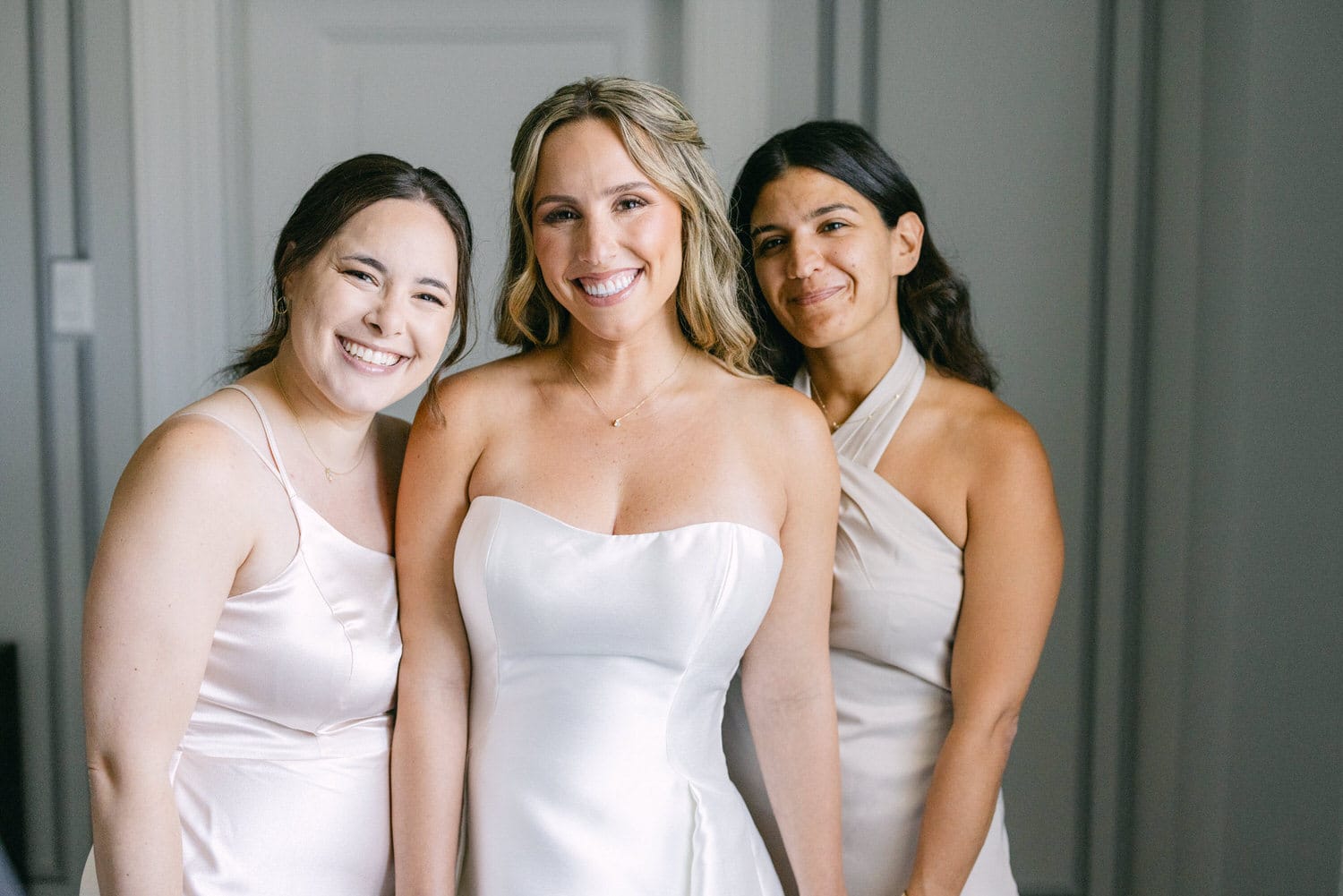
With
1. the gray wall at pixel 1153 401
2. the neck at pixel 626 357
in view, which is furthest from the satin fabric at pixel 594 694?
the gray wall at pixel 1153 401

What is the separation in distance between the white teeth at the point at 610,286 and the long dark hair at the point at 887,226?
340 millimetres

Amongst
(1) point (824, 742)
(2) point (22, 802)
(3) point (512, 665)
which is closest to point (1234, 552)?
(1) point (824, 742)

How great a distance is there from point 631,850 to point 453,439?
627 mm

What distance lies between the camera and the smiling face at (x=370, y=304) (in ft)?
4.64

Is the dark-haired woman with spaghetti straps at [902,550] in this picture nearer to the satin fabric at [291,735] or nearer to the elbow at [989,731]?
the elbow at [989,731]

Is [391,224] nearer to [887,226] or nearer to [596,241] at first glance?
[596,241]

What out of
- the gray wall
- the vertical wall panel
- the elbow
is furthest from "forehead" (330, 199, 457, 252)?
the vertical wall panel

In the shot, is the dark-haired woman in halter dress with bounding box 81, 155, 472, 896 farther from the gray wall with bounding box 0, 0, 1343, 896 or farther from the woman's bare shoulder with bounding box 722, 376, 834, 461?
the gray wall with bounding box 0, 0, 1343, 896

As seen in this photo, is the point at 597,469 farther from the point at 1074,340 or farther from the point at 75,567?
the point at 75,567

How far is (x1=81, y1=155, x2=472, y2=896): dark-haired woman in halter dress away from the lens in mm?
1247

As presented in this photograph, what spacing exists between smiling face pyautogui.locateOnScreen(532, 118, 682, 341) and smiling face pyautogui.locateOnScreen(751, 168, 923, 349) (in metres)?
0.29


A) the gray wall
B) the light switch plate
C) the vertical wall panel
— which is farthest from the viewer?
the light switch plate

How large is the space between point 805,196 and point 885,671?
80cm

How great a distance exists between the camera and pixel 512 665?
4.80 feet
